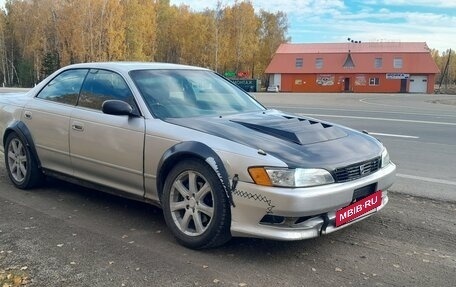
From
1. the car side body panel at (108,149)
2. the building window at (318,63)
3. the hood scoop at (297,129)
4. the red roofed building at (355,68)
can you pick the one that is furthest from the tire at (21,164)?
the building window at (318,63)

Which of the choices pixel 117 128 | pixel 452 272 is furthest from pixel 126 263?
pixel 452 272

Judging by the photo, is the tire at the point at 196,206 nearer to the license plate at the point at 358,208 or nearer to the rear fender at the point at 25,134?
the license plate at the point at 358,208

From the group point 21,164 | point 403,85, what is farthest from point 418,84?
point 21,164

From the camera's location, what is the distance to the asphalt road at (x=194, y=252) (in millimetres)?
3318

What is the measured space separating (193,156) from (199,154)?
0.10m

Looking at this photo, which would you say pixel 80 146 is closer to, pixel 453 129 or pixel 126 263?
pixel 126 263

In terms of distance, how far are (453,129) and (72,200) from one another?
1114 cm

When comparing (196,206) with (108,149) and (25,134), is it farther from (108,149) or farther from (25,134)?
(25,134)

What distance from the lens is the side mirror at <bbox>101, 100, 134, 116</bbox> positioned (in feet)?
13.8

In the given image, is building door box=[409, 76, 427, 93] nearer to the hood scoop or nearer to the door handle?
the hood scoop

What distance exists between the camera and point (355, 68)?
68.1 meters

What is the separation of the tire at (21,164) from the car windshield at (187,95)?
1.88 meters

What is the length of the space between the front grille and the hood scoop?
37cm

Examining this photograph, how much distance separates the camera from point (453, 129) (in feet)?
42.2
